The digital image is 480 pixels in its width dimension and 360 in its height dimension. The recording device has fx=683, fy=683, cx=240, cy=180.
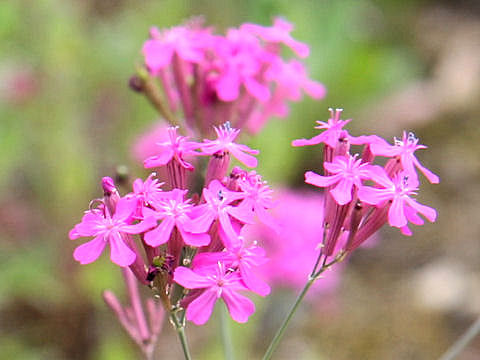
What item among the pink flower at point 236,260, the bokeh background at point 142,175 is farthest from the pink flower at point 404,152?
the bokeh background at point 142,175

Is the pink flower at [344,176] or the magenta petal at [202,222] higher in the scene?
the pink flower at [344,176]

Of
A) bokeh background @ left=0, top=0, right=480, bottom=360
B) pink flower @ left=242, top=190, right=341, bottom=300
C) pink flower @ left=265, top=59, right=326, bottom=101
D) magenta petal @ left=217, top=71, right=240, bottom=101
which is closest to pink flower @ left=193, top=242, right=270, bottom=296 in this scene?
magenta petal @ left=217, top=71, right=240, bottom=101

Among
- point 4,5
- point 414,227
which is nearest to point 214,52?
point 4,5

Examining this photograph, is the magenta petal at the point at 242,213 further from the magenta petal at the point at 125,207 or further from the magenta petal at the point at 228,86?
the magenta petal at the point at 228,86

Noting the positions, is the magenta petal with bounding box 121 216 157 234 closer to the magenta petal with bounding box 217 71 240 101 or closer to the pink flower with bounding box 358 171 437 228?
the pink flower with bounding box 358 171 437 228

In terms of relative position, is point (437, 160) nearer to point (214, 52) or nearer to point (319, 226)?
point (319, 226)
